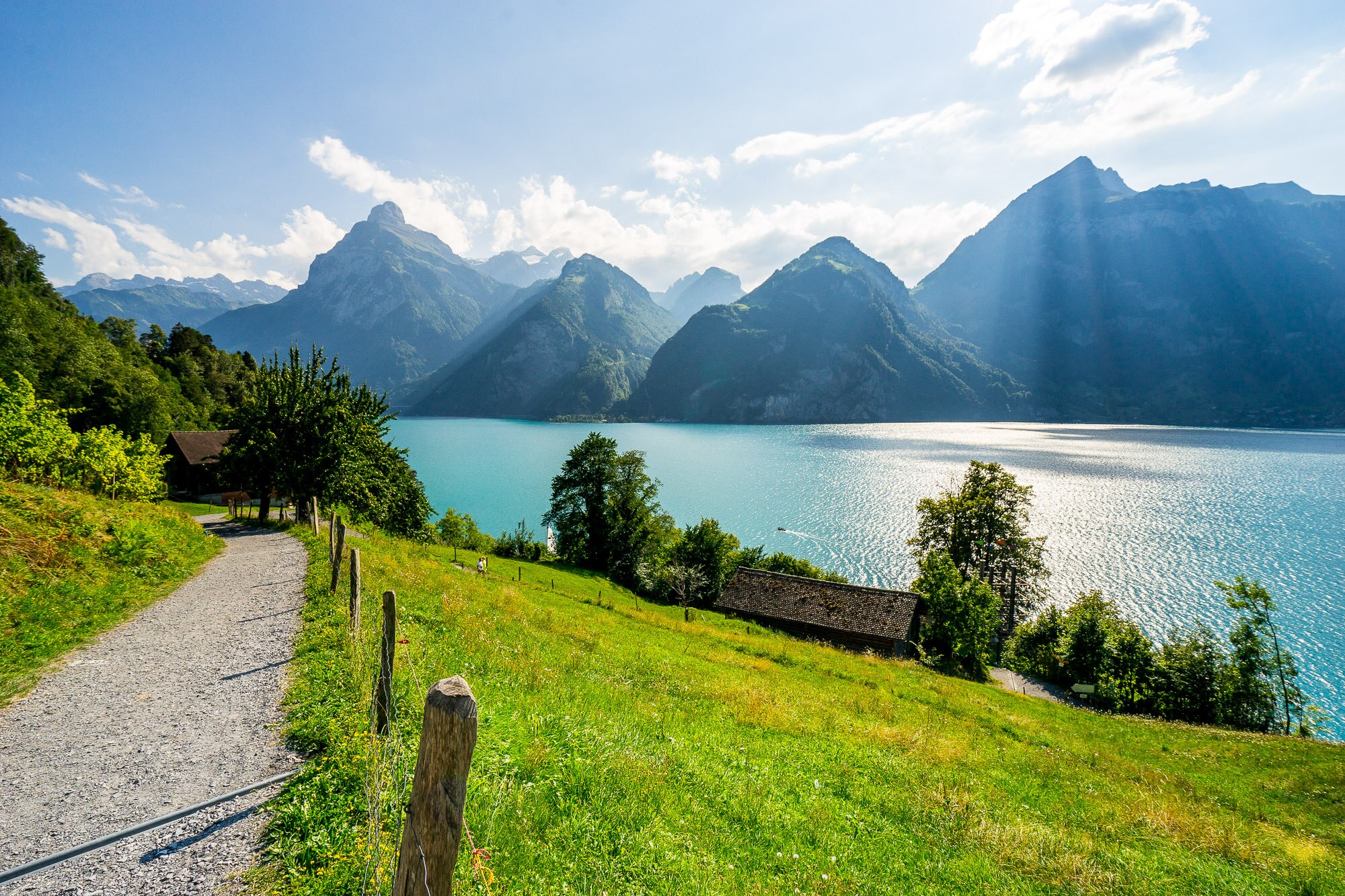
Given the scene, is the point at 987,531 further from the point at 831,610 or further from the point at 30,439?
the point at 30,439

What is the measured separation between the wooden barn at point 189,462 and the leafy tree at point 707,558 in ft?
175

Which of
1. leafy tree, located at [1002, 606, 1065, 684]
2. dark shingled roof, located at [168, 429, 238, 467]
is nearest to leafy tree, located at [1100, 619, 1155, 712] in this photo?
leafy tree, located at [1002, 606, 1065, 684]

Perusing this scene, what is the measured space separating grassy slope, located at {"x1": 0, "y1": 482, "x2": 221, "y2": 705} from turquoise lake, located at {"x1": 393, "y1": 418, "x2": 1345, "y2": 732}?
215ft

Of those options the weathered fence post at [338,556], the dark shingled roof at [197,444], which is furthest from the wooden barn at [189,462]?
the weathered fence post at [338,556]

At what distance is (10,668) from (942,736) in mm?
23170

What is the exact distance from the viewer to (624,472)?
64938mm

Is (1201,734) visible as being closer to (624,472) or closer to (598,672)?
(598,672)

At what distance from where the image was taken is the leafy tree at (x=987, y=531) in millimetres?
52906

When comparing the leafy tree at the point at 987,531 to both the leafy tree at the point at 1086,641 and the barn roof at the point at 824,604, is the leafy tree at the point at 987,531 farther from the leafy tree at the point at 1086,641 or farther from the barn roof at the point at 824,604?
the barn roof at the point at 824,604

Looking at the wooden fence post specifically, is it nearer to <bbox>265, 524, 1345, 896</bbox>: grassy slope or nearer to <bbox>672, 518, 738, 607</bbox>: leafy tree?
<bbox>265, 524, 1345, 896</bbox>: grassy slope

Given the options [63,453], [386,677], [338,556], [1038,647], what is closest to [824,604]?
[1038,647]

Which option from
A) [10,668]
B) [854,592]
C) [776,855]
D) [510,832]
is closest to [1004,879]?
[776,855]

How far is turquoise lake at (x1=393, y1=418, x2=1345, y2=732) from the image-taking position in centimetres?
5825

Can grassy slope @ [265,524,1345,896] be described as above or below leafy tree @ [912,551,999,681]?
above
